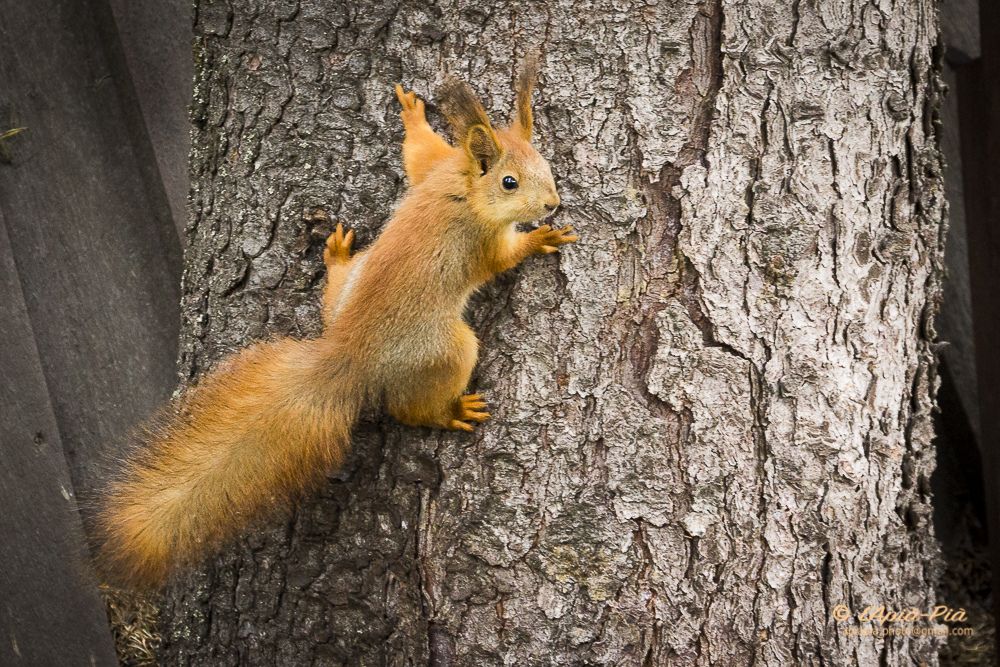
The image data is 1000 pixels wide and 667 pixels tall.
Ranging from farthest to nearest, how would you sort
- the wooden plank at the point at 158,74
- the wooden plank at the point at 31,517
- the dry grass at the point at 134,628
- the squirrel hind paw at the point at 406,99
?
the dry grass at the point at 134,628
the wooden plank at the point at 158,74
the wooden plank at the point at 31,517
the squirrel hind paw at the point at 406,99

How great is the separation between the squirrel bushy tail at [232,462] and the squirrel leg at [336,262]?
97 millimetres

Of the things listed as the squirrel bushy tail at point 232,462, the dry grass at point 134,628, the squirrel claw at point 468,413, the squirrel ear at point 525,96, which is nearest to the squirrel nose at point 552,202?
the squirrel ear at point 525,96

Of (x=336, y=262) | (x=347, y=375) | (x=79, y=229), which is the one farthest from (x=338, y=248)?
(x=79, y=229)

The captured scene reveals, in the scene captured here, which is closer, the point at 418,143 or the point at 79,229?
the point at 418,143

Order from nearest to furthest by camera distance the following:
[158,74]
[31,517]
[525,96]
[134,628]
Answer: [525,96]
[31,517]
[158,74]
[134,628]

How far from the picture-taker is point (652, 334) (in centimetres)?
135

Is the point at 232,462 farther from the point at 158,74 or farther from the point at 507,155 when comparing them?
the point at 158,74

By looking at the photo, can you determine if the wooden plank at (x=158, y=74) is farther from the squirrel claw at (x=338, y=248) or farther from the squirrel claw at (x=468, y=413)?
the squirrel claw at (x=468, y=413)

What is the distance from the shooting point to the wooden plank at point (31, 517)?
1.72m

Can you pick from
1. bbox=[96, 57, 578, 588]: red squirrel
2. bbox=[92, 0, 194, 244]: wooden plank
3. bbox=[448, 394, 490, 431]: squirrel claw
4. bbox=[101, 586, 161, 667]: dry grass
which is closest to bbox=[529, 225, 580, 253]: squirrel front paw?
bbox=[96, 57, 578, 588]: red squirrel

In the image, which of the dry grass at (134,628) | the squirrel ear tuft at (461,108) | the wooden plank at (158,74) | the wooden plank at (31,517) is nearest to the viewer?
the squirrel ear tuft at (461,108)

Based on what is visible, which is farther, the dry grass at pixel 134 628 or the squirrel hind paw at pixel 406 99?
the dry grass at pixel 134 628

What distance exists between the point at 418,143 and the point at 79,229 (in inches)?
42.5

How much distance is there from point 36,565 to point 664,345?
1685 mm
